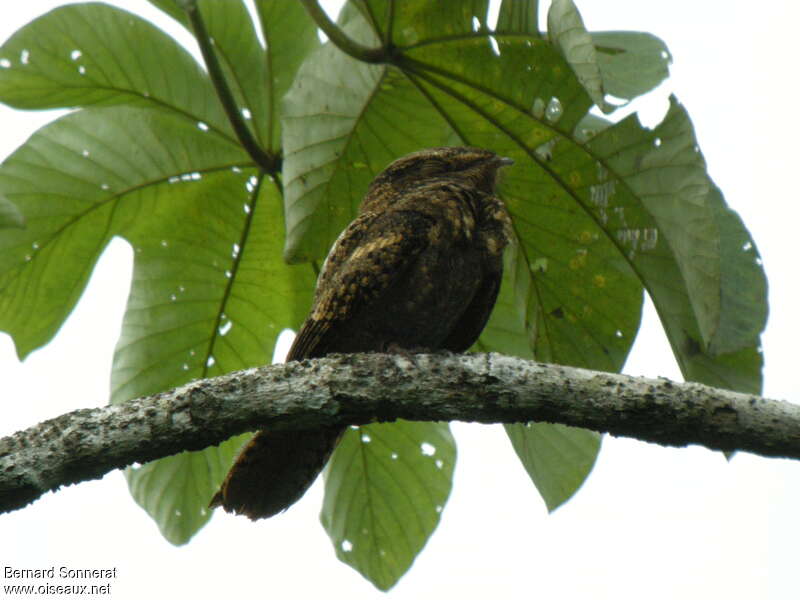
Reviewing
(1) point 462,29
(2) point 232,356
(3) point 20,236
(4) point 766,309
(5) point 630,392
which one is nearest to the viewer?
(5) point 630,392

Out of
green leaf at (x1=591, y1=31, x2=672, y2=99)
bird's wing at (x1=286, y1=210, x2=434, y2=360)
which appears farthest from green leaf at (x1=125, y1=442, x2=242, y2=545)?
green leaf at (x1=591, y1=31, x2=672, y2=99)

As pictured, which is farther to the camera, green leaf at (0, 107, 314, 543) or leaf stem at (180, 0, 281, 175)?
green leaf at (0, 107, 314, 543)

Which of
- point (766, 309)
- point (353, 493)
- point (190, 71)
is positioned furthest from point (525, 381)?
point (190, 71)

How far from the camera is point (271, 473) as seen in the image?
324cm

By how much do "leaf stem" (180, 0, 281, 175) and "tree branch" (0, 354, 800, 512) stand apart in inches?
53.4

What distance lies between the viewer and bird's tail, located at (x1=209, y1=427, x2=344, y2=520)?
3.21m

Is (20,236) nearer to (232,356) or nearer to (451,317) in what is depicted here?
(232,356)

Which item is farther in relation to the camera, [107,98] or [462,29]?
[107,98]

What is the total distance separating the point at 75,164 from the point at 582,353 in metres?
1.86

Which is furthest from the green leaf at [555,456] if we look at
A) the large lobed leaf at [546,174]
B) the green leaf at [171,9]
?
the green leaf at [171,9]

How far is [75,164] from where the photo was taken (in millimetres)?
3771

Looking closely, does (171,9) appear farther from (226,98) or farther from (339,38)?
(339,38)

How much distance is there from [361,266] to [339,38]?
714 millimetres

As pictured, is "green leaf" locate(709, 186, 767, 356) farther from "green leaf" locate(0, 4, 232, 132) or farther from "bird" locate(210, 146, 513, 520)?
"green leaf" locate(0, 4, 232, 132)
